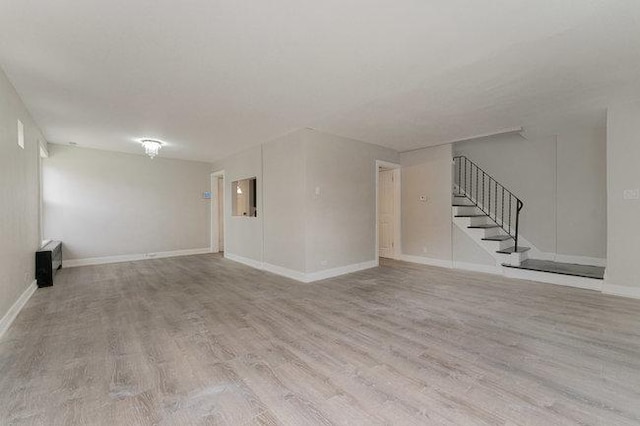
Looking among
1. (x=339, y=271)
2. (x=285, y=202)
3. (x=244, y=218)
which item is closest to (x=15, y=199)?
(x=285, y=202)

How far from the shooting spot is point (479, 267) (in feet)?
18.4

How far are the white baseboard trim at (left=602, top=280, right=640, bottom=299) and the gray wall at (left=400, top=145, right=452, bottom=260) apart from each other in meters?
2.37

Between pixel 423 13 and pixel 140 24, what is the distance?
2.09 meters

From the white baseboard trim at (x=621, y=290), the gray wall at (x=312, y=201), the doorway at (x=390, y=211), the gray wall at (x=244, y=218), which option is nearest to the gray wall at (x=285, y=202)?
the gray wall at (x=312, y=201)

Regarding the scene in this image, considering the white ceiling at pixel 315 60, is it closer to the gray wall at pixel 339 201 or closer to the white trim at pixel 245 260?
the gray wall at pixel 339 201

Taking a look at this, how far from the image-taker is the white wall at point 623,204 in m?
3.85

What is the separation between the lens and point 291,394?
6.19 feet

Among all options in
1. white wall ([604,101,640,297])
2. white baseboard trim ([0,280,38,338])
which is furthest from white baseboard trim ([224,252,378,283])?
white wall ([604,101,640,297])

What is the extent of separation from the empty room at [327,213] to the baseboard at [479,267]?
3 cm

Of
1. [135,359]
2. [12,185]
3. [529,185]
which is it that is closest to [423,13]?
[135,359]

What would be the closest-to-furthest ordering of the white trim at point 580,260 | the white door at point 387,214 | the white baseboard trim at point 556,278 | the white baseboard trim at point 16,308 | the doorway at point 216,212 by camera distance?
the white baseboard trim at point 16,308, the white baseboard trim at point 556,278, the white trim at point 580,260, the white door at point 387,214, the doorway at point 216,212

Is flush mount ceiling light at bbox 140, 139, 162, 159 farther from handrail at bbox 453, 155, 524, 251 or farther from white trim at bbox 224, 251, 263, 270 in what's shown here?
handrail at bbox 453, 155, 524, 251

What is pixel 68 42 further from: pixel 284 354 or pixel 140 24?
pixel 284 354

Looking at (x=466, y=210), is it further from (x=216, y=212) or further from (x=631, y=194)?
(x=216, y=212)
